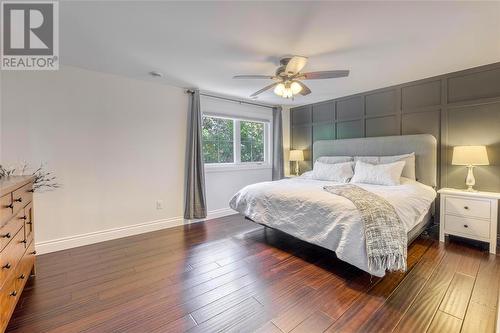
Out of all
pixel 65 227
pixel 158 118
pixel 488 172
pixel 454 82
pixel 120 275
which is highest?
pixel 454 82

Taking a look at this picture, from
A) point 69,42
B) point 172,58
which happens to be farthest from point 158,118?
point 69,42

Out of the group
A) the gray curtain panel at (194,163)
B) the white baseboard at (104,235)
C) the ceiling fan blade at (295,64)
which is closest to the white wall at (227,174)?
the gray curtain panel at (194,163)

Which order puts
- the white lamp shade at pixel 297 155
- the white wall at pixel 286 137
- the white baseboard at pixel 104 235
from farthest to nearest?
the white wall at pixel 286 137
the white lamp shade at pixel 297 155
the white baseboard at pixel 104 235

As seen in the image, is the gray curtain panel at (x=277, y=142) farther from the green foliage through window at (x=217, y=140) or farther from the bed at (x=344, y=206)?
the bed at (x=344, y=206)

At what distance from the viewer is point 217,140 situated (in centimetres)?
434

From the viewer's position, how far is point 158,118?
355 centimetres

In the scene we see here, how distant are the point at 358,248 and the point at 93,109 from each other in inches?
135

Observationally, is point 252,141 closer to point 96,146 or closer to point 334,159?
point 334,159

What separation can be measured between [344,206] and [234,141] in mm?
2809

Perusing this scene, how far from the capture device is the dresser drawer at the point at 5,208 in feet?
4.53

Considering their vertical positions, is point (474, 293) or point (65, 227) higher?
point (65, 227)

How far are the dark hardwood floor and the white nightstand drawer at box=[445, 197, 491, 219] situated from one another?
1.32 ft

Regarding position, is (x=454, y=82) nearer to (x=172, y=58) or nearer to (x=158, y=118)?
(x=172, y=58)

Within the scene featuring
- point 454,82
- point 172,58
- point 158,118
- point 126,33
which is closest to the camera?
point 126,33
